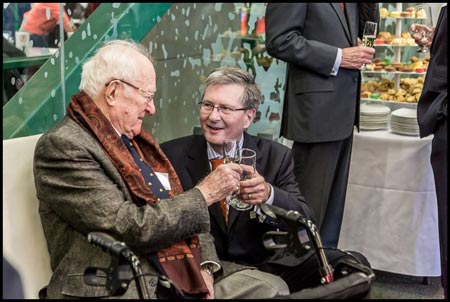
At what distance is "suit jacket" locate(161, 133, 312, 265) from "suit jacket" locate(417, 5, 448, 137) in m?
0.65

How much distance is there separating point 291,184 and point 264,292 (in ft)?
1.90

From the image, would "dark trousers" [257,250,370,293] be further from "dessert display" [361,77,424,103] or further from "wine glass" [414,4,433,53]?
"dessert display" [361,77,424,103]

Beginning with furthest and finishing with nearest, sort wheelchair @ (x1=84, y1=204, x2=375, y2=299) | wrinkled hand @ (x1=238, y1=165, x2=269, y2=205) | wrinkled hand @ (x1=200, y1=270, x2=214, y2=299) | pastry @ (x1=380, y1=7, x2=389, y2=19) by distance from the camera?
pastry @ (x1=380, y1=7, x2=389, y2=19)
wrinkled hand @ (x1=238, y1=165, x2=269, y2=205)
wrinkled hand @ (x1=200, y1=270, x2=214, y2=299)
wheelchair @ (x1=84, y1=204, x2=375, y2=299)

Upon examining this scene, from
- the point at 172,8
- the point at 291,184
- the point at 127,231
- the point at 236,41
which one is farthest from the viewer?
the point at 236,41

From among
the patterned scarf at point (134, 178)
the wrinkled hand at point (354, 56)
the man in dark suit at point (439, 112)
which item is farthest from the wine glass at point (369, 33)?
the patterned scarf at point (134, 178)

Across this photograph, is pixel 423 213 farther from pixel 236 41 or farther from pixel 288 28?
pixel 236 41

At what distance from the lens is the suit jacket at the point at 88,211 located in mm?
1975

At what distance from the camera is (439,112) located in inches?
113

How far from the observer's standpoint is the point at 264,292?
2193 mm

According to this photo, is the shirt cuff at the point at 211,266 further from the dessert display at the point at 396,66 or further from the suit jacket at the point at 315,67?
the dessert display at the point at 396,66

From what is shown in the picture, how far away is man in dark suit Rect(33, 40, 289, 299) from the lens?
1989 mm

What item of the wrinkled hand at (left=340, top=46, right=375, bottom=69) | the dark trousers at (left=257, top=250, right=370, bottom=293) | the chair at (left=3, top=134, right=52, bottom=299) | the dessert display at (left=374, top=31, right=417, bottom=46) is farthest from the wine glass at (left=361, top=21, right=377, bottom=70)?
the chair at (left=3, top=134, right=52, bottom=299)

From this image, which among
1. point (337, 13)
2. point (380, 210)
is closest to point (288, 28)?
point (337, 13)

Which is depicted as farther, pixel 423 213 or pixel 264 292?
pixel 423 213
